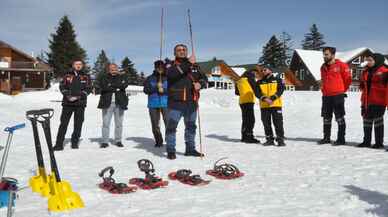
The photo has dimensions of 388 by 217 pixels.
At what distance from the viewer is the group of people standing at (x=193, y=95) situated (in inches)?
298

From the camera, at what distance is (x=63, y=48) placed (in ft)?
206

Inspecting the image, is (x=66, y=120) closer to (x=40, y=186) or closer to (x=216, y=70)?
(x=40, y=186)

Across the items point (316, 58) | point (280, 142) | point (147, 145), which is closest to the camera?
point (280, 142)

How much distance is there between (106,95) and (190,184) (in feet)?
14.5

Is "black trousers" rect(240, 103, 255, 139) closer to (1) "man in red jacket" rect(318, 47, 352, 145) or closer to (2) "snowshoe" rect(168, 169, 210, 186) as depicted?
(1) "man in red jacket" rect(318, 47, 352, 145)

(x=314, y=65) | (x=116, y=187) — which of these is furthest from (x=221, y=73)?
(x=116, y=187)

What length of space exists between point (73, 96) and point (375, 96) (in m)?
6.64

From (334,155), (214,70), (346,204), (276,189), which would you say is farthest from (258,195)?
(214,70)

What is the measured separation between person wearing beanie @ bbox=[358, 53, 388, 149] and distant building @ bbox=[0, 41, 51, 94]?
47.4 m

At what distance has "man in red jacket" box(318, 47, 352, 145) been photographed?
28.3 feet

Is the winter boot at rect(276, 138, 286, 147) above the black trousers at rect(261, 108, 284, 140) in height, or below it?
below

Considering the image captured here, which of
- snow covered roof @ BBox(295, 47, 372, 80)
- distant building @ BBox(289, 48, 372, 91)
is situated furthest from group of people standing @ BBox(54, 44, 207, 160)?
snow covered roof @ BBox(295, 47, 372, 80)

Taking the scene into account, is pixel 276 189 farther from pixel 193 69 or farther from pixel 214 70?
pixel 214 70

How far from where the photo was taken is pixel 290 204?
4320 mm
